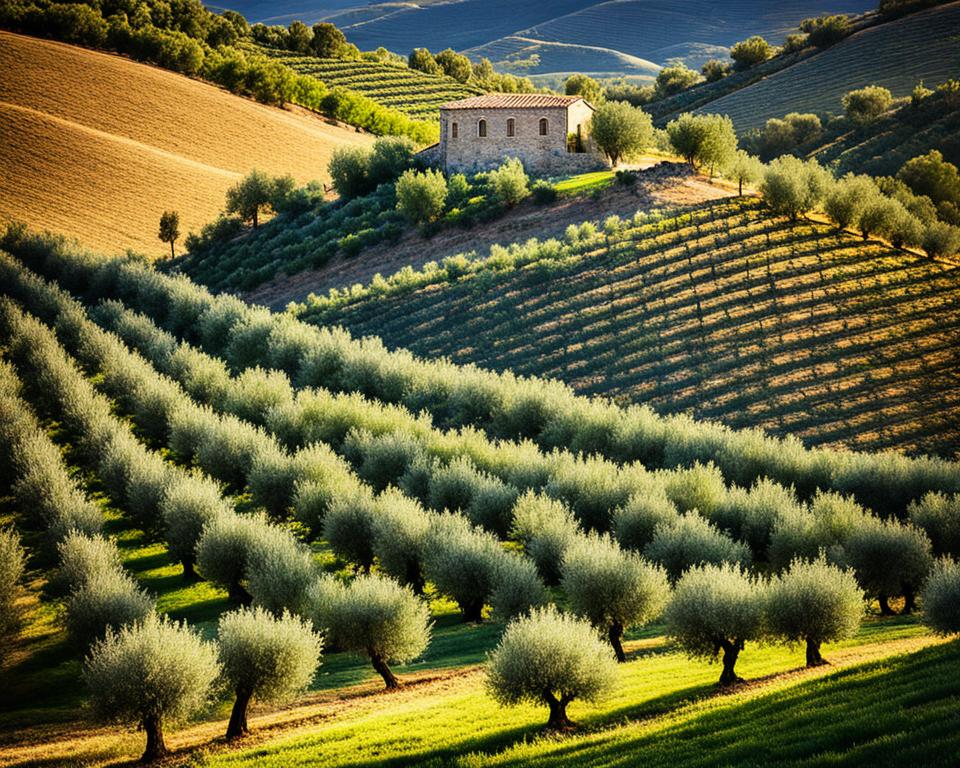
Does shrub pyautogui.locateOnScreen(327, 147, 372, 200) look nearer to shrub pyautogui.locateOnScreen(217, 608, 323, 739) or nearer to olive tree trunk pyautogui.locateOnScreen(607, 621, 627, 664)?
olive tree trunk pyautogui.locateOnScreen(607, 621, 627, 664)

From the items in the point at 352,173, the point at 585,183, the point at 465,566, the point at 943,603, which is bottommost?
the point at 465,566

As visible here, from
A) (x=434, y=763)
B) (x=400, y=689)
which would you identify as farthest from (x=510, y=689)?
(x=400, y=689)

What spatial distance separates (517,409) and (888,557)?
23.1 metres

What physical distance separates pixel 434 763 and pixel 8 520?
26390 mm

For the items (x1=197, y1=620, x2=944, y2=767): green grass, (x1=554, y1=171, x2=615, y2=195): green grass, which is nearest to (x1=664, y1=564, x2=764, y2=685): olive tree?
(x1=197, y1=620, x2=944, y2=767): green grass

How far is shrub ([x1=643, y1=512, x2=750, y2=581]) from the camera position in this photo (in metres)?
28.9

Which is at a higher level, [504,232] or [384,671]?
[504,232]

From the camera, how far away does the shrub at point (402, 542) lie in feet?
101

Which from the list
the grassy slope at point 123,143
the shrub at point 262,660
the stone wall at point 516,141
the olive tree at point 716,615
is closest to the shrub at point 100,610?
the shrub at point 262,660

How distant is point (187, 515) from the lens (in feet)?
109

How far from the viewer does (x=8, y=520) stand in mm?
37062

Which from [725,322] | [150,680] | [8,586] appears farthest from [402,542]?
[725,322]

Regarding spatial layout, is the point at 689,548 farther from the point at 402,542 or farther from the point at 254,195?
the point at 254,195

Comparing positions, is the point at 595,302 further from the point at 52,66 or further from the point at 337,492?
the point at 52,66
